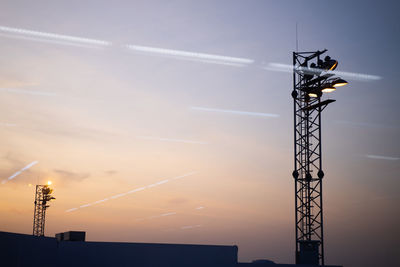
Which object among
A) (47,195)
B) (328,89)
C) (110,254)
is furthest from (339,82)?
(47,195)

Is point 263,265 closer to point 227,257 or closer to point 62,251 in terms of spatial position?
point 227,257

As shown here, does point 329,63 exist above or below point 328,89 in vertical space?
above

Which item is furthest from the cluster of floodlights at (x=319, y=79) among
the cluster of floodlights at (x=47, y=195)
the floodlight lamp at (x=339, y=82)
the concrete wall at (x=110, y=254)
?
the cluster of floodlights at (x=47, y=195)

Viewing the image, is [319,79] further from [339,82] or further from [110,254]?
[110,254]

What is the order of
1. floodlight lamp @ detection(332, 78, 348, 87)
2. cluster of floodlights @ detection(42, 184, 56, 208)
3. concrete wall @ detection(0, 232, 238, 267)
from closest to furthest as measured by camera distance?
concrete wall @ detection(0, 232, 238, 267)
floodlight lamp @ detection(332, 78, 348, 87)
cluster of floodlights @ detection(42, 184, 56, 208)

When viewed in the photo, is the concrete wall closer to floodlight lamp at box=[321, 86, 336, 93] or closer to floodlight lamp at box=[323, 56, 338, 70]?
floodlight lamp at box=[321, 86, 336, 93]

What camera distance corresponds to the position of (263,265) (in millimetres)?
43188

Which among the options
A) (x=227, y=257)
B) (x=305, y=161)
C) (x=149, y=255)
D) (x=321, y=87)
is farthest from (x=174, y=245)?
(x=321, y=87)

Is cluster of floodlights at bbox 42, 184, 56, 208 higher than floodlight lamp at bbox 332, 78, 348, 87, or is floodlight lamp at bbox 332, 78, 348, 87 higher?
floodlight lamp at bbox 332, 78, 348, 87

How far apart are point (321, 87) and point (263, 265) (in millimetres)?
18244

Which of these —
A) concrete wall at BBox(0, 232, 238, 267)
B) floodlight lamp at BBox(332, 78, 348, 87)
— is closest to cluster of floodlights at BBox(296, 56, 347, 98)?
floodlight lamp at BBox(332, 78, 348, 87)

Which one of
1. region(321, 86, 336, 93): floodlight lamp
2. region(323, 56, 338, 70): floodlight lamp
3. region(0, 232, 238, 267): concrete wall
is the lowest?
region(0, 232, 238, 267): concrete wall

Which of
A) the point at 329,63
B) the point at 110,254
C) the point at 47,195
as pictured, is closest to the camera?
the point at 110,254

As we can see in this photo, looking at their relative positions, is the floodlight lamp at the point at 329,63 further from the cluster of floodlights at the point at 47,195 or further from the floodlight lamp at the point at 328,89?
the cluster of floodlights at the point at 47,195
